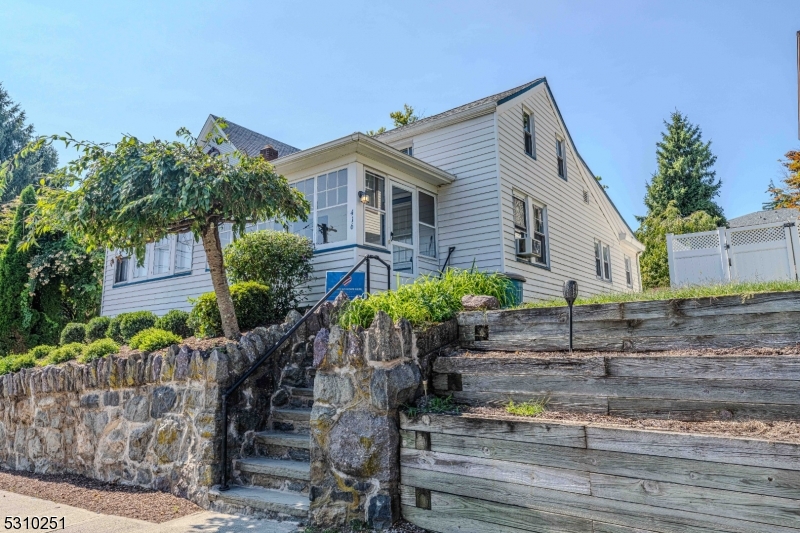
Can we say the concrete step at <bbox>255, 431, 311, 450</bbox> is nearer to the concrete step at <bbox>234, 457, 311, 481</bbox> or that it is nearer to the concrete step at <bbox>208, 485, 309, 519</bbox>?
the concrete step at <bbox>234, 457, 311, 481</bbox>


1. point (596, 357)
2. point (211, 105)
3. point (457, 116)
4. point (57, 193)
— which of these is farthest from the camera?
point (211, 105)

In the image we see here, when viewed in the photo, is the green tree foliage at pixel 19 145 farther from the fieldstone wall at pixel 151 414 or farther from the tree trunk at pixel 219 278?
the tree trunk at pixel 219 278

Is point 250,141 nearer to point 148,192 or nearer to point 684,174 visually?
point 148,192

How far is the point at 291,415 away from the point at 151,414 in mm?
1444

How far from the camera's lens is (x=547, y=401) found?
3432 mm

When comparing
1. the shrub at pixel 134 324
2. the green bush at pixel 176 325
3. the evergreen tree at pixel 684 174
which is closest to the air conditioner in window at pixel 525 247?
the green bush at pixel 176 325

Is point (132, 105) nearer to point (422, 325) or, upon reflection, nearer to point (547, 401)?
point (422, 325)

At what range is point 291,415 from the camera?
4648 millimetres

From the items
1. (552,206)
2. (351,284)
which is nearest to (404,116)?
(552,206)

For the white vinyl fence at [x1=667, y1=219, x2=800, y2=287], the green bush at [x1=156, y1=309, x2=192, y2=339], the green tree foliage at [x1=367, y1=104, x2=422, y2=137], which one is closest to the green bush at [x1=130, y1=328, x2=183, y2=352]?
the green bush at [x1=156, y1=309, x2=192, y2=339]

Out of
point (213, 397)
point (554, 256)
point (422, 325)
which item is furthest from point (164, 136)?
point (554, 256)

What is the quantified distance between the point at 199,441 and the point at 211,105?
29.9 feet

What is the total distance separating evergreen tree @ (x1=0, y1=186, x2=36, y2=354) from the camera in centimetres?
1094

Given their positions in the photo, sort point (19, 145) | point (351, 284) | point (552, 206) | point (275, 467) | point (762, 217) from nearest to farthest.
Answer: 1. point (275, 467)
2. point (351, 284)
3. point (552, 206)
4. point (762, 217)
5. point (19, 145)
